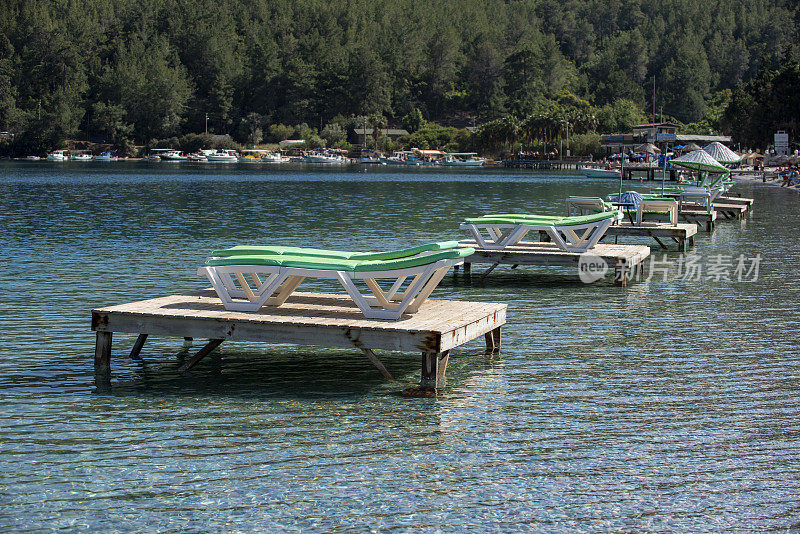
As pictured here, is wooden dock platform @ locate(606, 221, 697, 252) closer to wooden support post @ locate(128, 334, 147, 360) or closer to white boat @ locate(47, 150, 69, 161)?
wooden support post @ locate(128, 334, 147, 360)

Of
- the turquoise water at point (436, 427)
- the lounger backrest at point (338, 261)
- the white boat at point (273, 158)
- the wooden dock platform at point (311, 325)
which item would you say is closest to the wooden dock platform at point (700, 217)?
the turquoise water at point (436, 427)

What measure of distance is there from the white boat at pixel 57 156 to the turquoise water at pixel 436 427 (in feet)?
556

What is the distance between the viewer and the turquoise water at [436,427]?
8430mm

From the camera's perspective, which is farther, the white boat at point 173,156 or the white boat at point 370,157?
the white boat at point 173,156

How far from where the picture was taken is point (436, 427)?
1066 centimetres

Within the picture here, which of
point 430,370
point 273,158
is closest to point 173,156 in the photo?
point 273,158

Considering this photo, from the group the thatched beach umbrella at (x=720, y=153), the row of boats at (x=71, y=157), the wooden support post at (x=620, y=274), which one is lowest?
the wooden support post at (x=620, y=274)

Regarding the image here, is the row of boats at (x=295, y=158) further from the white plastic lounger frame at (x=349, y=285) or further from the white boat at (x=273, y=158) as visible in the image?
the white plastic lounger frame at (x=349, y=285)

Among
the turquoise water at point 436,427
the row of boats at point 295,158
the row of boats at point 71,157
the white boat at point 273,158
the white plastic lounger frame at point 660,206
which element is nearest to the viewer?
the turquoise water at point 436,427

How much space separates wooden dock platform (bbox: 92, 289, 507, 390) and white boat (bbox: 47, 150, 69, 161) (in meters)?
178

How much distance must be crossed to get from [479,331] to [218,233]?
1058 inches

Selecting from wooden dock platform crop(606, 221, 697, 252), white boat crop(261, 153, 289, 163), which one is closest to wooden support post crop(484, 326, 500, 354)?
wooden dock platform crop(606, 221, 697, 252)

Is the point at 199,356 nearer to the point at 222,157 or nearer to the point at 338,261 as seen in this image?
the point at 338,261

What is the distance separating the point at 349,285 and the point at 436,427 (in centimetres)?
277
